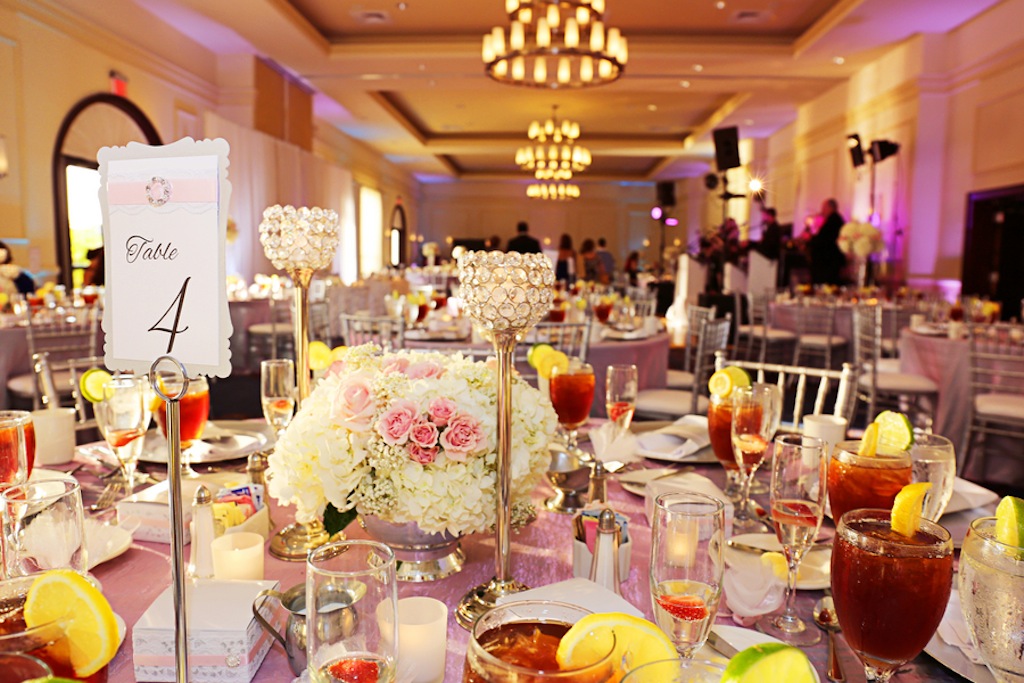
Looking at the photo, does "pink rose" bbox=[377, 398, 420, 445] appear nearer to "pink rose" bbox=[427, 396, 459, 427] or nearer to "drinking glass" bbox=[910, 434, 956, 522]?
"pink rose" bbox=[427, 396, 459, 427]

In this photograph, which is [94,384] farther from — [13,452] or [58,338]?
[58,338]

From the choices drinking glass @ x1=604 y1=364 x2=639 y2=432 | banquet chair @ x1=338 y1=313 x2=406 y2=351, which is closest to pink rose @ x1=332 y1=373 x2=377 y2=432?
drinking glass @ x1=604 y1=364 x2=639 y2=432

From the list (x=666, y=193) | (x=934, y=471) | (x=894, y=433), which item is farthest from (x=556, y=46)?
(x=666, y=193)

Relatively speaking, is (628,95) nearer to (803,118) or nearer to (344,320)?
(803,118)

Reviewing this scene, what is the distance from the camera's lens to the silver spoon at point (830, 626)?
833 mm

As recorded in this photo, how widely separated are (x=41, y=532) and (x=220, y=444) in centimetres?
94

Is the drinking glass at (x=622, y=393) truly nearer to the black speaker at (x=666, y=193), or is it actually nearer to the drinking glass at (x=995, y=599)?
the drinking glass at (x=995, y=599)

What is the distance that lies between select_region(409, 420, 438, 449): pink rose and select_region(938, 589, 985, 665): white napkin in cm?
65

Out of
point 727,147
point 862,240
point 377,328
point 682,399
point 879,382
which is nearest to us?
point 377,328

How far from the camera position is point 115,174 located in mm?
699

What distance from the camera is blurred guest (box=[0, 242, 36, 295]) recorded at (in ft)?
16.0

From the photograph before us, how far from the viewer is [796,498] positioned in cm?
103

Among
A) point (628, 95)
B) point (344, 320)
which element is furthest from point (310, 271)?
point (628, 95)

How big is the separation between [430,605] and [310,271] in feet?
2.38
